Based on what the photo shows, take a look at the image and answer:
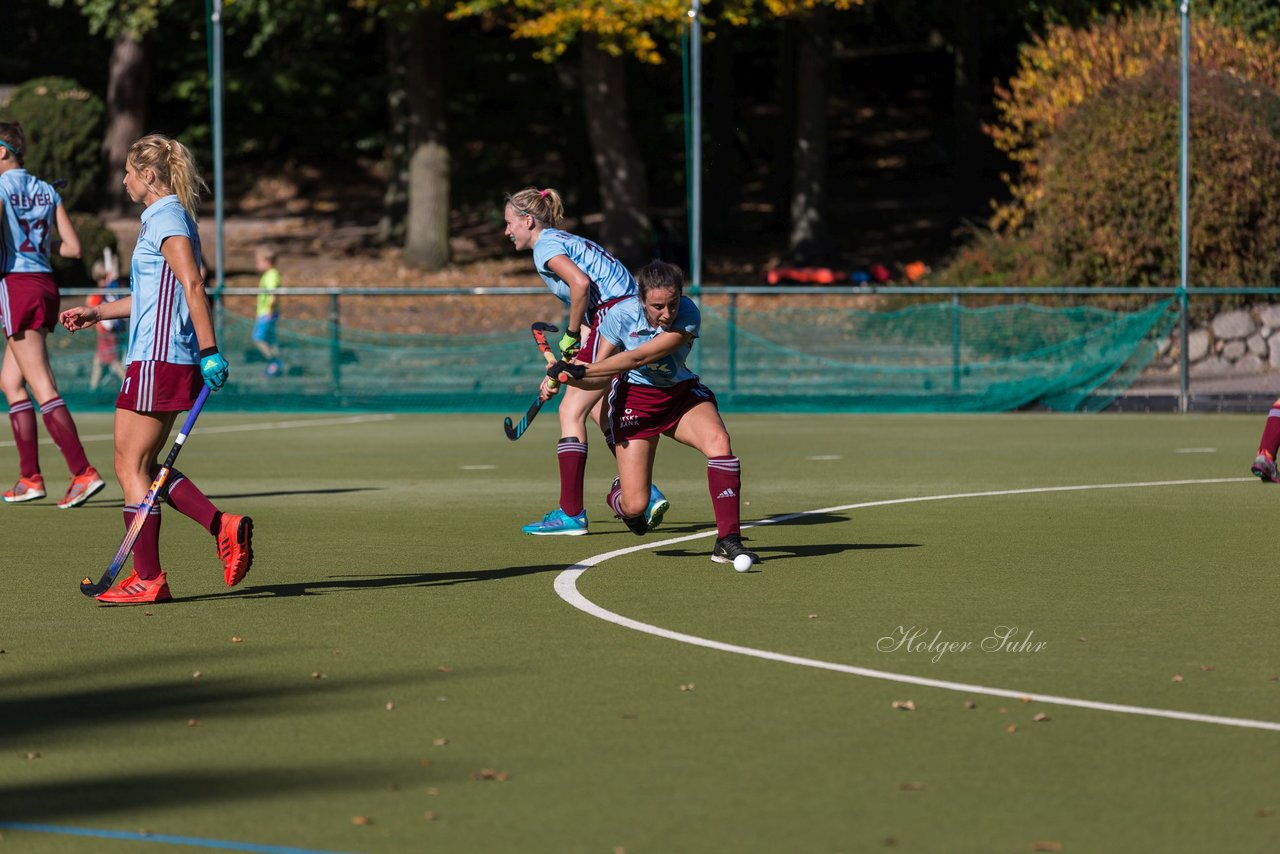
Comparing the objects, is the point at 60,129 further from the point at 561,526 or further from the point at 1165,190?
the point at 561,526

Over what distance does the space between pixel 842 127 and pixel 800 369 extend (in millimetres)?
31086

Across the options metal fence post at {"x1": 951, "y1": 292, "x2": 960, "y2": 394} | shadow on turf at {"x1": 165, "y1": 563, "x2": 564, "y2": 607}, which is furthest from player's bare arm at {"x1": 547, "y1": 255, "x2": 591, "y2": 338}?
metal fence post at {"x1": 951, "y1": 292, "x2": 960, "y2": 394}

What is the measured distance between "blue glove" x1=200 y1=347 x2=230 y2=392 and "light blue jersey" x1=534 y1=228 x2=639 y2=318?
9.85 feet

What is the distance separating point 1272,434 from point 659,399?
536 centimetres

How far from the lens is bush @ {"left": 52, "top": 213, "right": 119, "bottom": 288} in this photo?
33.0 m

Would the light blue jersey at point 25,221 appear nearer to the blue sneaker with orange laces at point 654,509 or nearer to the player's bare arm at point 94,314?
the player's bare arm at point 94,314

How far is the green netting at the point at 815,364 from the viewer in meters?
22.8

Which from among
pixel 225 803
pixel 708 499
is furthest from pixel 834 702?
pixel 708 499

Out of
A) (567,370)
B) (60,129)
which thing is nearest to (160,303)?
(567,370)

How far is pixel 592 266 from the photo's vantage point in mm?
11297

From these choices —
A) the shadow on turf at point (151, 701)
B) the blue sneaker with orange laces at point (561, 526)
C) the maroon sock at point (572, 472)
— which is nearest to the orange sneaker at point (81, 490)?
the blue sneaker with orange laces at point (561, 526)

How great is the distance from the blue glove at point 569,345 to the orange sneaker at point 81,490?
360 centimetres

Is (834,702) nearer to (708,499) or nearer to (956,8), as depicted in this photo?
(708,499)

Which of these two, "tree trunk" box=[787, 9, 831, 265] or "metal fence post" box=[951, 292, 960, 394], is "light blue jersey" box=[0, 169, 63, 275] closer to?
"metal fence post" box=[951, 292, 960, 394]
